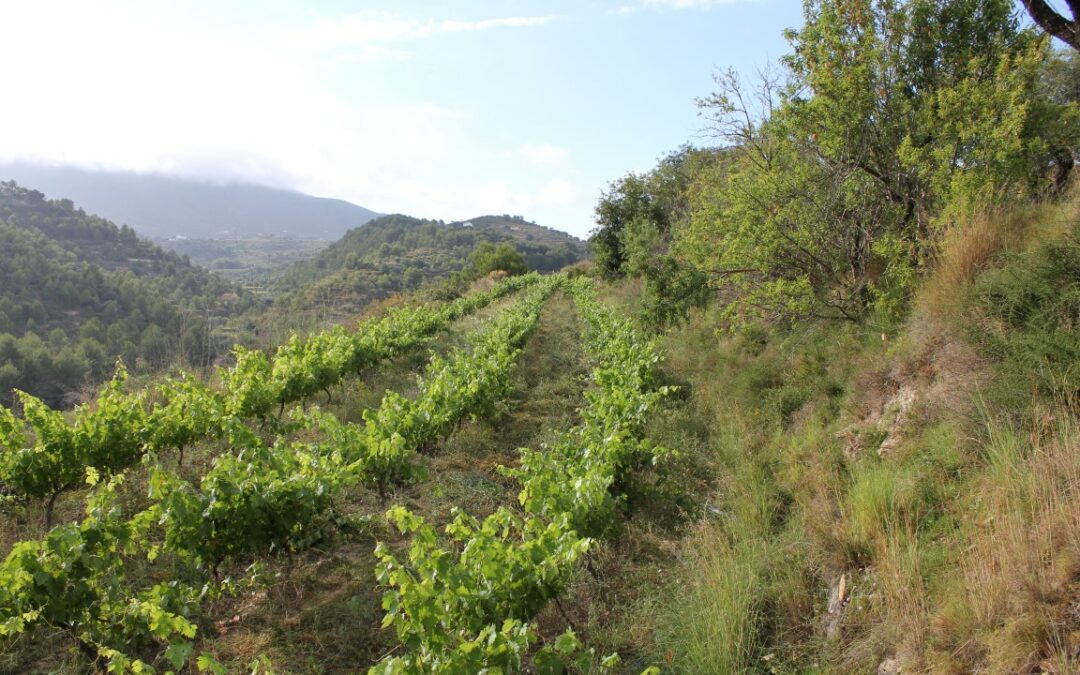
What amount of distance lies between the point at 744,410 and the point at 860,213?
10.9 ft

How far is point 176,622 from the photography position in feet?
9.98

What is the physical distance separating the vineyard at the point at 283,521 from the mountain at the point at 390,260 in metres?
49.6

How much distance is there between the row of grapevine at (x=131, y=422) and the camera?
5305 millimetres

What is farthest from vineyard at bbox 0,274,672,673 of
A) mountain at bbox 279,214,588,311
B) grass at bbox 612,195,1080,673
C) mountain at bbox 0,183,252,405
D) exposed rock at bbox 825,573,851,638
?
mountain at bbox 279,214,588,311

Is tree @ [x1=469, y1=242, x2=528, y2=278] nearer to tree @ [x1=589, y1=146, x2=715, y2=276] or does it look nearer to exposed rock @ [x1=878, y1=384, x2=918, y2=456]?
tree @ [x1=589, y1=146, x2=715, y2=276]

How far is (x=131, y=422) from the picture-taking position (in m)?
6.04

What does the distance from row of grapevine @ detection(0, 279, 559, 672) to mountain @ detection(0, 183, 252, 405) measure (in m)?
16.3

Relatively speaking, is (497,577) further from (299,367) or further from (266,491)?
(299,367)

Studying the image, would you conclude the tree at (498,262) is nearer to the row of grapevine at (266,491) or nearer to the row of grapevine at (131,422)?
the row of grapevine at (131,422)

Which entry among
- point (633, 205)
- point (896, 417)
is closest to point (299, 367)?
point (896, 417)

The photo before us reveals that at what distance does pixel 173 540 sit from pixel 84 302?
61.2 meters

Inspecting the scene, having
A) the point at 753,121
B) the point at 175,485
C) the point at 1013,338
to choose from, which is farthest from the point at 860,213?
the point at 175,485

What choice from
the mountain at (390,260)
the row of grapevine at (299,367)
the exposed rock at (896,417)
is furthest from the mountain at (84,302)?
the exposed rock at (896,417)

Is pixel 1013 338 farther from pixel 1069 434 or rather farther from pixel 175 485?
pixel 175 485
